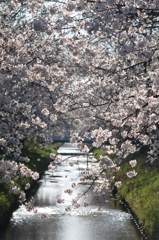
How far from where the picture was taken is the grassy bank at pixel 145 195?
1397 centimetres

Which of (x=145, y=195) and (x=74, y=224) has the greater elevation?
(x=145, y=195)

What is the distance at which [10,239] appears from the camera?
43.9ft

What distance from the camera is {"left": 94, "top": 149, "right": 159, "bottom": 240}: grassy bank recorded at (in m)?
14.0

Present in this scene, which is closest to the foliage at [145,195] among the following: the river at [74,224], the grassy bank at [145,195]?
the grassy bank at [145,195]

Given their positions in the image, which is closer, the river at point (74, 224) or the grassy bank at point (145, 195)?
the grassy bank at point (145, 195)

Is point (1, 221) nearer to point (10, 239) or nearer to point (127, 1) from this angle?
point (10, 239)

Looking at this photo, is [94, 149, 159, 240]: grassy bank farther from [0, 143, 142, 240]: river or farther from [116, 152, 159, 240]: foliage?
[0, 143, 142, 240]: river

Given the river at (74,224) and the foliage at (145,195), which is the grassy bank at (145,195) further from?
the river at (74,224)

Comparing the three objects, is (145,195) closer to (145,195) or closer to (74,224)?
(145,195)

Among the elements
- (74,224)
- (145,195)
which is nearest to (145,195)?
(145,195)

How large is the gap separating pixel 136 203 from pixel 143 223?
287cm

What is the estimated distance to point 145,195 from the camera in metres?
17.7

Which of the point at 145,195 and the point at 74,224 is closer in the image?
the point at 74,224

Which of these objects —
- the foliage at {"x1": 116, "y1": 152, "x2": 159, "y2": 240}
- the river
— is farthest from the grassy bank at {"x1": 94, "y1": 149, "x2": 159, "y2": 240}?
the river
